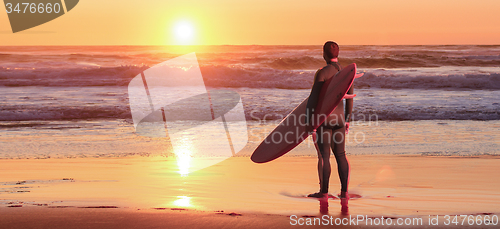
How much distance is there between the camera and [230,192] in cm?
453

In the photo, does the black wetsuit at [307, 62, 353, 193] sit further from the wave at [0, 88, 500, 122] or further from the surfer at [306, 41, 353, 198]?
the wave at [0, 88, 500, 122]

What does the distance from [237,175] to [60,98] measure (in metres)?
12.0

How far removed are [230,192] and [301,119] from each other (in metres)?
1.02

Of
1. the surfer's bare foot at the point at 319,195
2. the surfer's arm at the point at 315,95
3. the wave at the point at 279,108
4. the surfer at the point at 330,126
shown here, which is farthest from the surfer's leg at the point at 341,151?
the wave at the point at 279,108

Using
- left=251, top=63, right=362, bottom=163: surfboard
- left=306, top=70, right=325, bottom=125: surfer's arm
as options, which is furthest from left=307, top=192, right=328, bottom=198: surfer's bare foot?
left=306, top=70, right=325, bottom=125: surfer's arm

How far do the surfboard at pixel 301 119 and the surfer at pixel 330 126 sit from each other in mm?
54

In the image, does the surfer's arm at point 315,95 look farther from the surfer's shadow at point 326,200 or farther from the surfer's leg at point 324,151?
the surfer's shadow at point 326,200

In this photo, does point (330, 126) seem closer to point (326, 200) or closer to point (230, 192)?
point (326, 200)

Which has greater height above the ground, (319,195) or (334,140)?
(334,140)

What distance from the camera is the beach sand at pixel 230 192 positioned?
11.6 feet

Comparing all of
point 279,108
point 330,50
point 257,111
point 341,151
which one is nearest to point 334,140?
point 341,151

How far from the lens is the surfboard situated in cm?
389

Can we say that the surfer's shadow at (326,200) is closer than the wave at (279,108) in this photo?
Yes

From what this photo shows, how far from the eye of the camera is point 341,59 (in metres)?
32.3
